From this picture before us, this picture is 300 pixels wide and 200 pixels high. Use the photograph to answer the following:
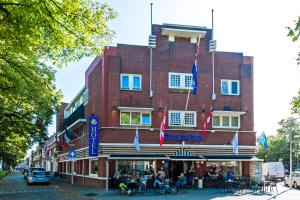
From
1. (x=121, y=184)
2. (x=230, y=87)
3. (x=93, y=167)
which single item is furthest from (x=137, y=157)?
(x=230, y=87)

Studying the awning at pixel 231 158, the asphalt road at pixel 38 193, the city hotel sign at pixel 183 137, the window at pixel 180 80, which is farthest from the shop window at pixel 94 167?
the awning at pixel 231 158

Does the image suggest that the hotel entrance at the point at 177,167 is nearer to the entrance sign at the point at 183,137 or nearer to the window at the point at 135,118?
the entrance sign at the point at 183,137

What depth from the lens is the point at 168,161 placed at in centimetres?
3631

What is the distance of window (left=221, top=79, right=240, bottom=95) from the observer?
128ft

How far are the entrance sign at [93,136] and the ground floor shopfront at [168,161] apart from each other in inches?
18.1

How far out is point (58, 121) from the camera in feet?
247

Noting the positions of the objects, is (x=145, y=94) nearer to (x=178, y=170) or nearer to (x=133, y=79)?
(x=133, y=79)

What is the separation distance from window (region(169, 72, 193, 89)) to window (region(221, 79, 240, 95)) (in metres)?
3.09

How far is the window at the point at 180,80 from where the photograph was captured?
123 ft

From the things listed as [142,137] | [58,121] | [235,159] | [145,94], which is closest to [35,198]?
[142,137]

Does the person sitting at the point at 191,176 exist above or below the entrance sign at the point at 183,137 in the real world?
below

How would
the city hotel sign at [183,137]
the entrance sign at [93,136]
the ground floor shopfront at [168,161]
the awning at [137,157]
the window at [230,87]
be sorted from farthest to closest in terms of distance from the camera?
the window at [230,87]
the city hotel sign at [183,137]
the entrance sign at [93,136]
the ground floor shopfront at [168,161]
the awning at [137,157]

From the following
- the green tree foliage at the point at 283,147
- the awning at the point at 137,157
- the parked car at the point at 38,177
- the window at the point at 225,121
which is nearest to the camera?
the awning at the point at 137,157

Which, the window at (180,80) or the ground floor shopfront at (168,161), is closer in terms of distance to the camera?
the ground floor shopfront at (168,161)
